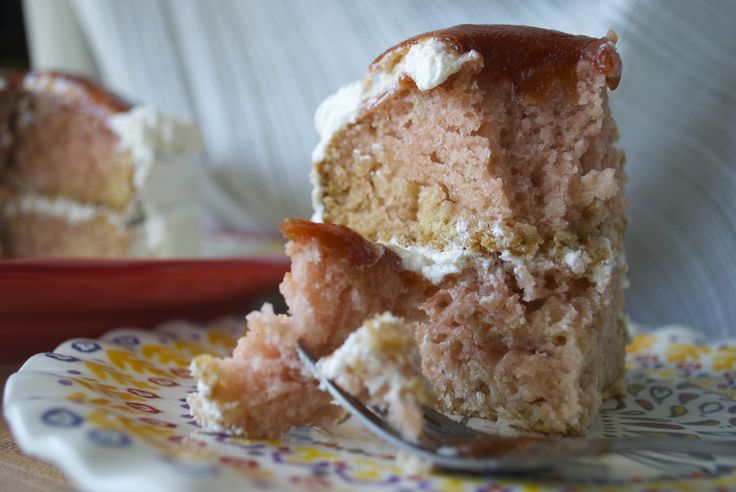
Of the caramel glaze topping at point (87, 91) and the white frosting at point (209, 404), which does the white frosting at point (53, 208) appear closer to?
the caramel glaze topping at point (87, 91)

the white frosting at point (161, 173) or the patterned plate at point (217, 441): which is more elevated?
the white frosting at point (161, 173)

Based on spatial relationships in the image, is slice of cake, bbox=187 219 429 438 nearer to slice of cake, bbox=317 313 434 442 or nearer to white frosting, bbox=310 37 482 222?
slice of cake, bbox=317 313 434 442

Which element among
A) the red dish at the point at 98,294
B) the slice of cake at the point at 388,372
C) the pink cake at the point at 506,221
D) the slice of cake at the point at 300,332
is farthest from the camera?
the red dish at the point at 98,294

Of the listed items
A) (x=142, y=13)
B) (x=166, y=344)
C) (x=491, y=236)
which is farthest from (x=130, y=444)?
(x=142, y=13)

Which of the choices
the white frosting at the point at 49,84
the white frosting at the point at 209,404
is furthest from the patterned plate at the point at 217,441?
the white frosting at the point at 49,84

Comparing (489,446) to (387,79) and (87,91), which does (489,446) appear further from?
(87,91)

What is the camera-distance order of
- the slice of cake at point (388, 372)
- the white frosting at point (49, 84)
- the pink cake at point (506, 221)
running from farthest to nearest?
the white frosting at point (49, 84), the pink cake at point (506, 221), the slice of cake at point (388, 372)

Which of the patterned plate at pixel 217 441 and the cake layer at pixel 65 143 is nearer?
the patterned plate at pixel 217 441

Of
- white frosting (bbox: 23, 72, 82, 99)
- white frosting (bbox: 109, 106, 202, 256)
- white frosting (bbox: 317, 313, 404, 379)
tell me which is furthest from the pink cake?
white frosting (bbox: 23, 72, 82, 99)
